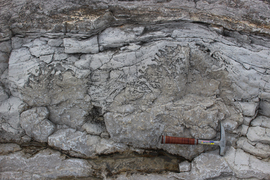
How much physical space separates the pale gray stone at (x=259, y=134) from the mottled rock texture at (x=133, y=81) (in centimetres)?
1

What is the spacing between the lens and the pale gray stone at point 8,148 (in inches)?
109

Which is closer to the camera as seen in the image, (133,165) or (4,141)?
(133,165)

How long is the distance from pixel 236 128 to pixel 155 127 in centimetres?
106

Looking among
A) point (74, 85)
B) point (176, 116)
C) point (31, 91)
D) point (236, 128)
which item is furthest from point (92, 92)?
point (236, 128)

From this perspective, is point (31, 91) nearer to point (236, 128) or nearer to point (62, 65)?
point (62, 65)

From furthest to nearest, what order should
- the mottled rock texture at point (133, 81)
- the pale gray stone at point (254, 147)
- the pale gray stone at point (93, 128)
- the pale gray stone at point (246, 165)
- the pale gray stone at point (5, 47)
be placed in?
1. the pale gray stone at point (93, 128)
2. the pale gray stone at point (5, 47)
3. the mottled rock texture at point (133, 81)
4. the pale gray stone at point (254, 147)
5. the pale gray stone at point (246, 165)

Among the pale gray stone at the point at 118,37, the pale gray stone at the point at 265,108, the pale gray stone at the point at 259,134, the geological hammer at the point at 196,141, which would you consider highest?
the pale gray stone at the point at 118,37

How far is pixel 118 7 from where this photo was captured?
106 inches

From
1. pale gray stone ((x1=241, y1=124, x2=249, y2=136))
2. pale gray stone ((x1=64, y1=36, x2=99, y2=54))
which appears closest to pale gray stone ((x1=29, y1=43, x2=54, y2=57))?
pale gray stone ((x1=64, y1=36, x2=99, y2=54))

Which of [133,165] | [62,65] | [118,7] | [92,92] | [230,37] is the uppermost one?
[118,7]

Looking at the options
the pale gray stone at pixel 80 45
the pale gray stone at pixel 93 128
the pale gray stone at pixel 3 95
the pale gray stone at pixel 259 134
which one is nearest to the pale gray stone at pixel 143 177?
the pale gray stone at pixel 93 128

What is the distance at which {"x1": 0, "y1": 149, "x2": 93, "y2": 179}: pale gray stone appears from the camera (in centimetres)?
258

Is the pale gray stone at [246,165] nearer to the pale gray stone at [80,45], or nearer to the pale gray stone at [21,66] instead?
the pale gray stone at [80,45]

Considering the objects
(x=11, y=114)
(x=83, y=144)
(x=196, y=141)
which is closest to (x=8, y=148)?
(x=11, y=114)
